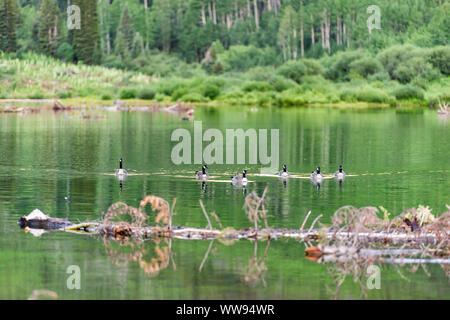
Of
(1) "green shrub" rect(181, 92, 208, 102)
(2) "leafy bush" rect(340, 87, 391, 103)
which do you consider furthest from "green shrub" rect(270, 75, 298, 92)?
(1) "green shrub" rect(181, 92, 208, 102)

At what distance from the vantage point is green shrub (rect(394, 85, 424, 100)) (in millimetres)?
138125

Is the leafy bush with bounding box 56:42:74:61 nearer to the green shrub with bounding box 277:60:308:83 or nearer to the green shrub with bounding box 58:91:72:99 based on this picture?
the green shrub with bounding box 58:91:72:99

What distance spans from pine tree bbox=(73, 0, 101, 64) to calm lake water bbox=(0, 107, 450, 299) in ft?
258

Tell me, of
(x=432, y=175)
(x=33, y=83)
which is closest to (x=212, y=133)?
(x=432, y=175)

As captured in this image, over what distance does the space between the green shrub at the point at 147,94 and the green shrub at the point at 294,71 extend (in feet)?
80.8

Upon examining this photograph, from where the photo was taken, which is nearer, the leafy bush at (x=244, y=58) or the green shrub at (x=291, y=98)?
the green shrub at (x=291, y=98)

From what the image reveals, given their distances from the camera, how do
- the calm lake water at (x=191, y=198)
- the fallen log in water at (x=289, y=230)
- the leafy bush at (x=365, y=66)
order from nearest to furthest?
the calm lake water at (x=191, y=198), the fallen log in water at (x=289, y=230), the leafy bush at (x=365, y=66)

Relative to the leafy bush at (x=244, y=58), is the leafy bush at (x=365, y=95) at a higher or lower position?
lower

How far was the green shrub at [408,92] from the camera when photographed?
138 m

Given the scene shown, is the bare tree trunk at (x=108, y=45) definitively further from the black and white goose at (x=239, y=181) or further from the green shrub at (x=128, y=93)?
the black and white goose at (x=239, y=181)

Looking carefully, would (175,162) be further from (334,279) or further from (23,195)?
(334,279)

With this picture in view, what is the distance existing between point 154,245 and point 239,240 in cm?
305

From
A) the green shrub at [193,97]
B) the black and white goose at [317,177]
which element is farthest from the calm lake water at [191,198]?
the green shrub at [193,97]

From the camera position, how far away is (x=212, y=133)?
263ft
